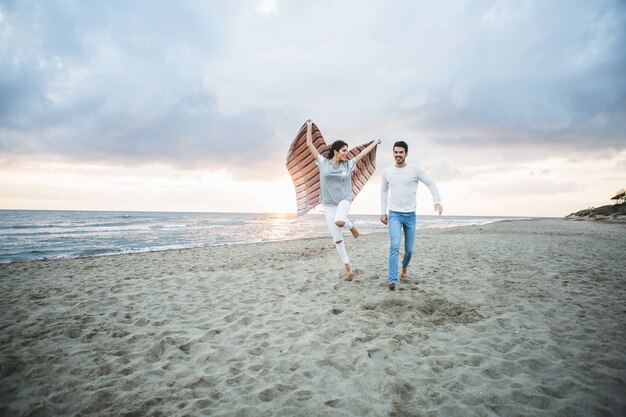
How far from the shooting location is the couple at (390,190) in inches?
202

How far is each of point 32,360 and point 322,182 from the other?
4.37 m

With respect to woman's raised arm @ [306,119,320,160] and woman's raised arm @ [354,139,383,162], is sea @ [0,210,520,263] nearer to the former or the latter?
woman's raised arm @ [306,119,320,160]

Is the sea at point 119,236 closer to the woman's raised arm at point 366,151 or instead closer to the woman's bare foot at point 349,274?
the woman's bare foot at point 349,274

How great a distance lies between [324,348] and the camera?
3322 millimetres

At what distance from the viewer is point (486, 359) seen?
9.75 ft

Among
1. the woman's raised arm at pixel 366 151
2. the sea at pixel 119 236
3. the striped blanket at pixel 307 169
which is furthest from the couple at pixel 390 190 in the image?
the sea at pixel 119 236

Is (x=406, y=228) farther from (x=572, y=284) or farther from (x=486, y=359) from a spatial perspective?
(x=572, y=284)

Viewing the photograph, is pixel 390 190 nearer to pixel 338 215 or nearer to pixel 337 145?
pixel 338 215

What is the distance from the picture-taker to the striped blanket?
573cm

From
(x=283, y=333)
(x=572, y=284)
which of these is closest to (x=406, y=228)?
(x=283, y=333)

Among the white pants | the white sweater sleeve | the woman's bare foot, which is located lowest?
the woman's bare foot

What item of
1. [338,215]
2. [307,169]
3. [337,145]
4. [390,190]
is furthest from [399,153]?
[307,169]

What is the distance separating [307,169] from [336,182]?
2.86 ft

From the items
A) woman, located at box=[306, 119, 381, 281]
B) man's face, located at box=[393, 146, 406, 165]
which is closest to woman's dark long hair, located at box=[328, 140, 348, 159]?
woman, located at box=[306, 119, 381, 281]
